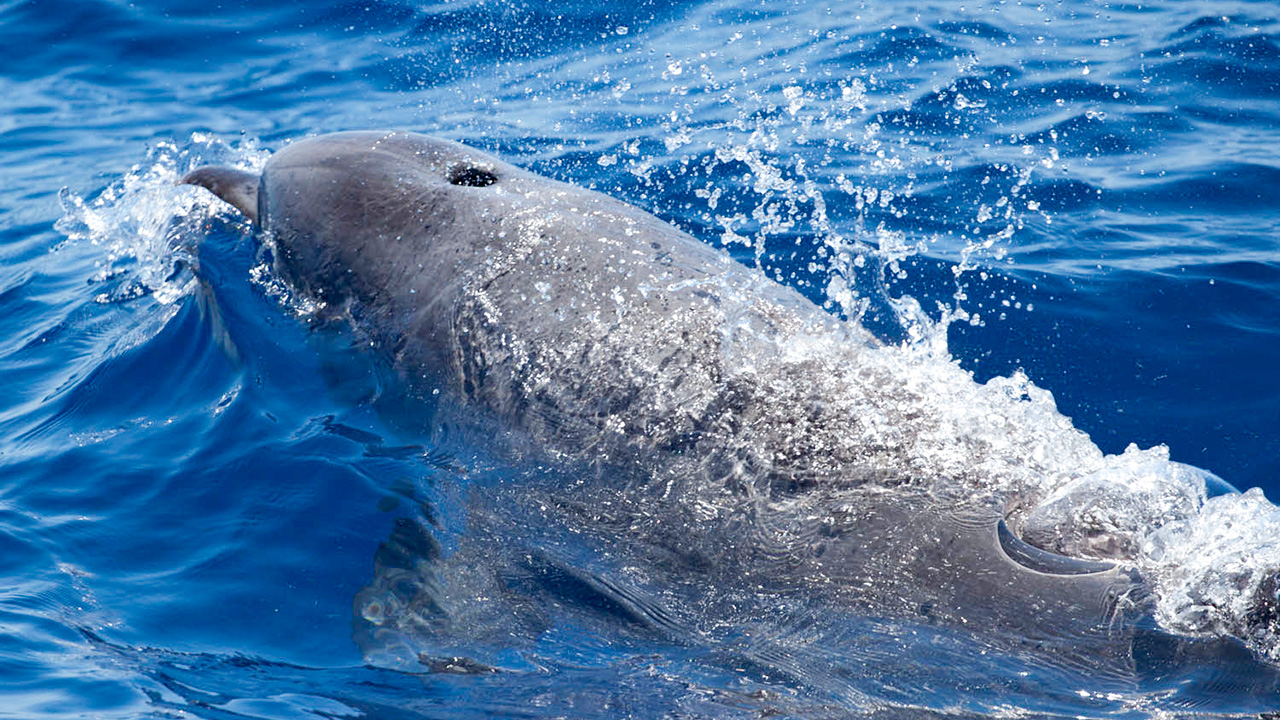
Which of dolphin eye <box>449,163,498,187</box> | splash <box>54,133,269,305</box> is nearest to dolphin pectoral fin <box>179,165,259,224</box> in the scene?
splash <box>54,133,269,305</box>

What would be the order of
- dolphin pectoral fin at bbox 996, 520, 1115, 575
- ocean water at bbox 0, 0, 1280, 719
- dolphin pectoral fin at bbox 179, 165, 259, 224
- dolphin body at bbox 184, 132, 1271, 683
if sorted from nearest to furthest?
dolphin pectoral fin at bbox 996, 520, 1115, 575
dolphin body at bbox 184, 132, 1271, 683
ocean water at bbox 0, 0, 1280, 719
dolphin pectoral fin at bbox 179, 165, 259, 224

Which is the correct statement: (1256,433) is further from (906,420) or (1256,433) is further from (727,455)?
(727,455)

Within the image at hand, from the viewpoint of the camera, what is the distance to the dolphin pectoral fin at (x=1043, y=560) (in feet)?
14.7

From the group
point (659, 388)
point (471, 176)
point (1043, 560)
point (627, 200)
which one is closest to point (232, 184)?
point (471, 176)

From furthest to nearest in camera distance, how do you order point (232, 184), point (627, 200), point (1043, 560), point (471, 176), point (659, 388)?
point (627, 200) → point (232, 184) → point (471, 176) → point (659, 388) → point (1043, 560)

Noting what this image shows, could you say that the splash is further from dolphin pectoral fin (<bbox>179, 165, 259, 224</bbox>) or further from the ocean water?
dolphin pectoral fin (<bbox>179, 165, 259, 224</bbox>)

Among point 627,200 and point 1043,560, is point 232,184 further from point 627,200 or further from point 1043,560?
point 1043,560

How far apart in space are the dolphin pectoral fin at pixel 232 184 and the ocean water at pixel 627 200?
25cm

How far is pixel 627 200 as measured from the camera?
427 inches

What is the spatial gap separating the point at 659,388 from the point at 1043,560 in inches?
70.7

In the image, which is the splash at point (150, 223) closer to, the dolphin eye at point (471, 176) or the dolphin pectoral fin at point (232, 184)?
the dolphin pectoral fin at point (232, 184)

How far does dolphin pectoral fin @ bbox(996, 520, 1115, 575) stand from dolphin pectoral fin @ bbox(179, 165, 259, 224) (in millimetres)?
4987

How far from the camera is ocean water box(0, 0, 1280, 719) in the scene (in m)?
4.92

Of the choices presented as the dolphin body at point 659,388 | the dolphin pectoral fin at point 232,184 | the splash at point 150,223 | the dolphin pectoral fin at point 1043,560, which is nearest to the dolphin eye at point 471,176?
the dolphin body at point 659,388
